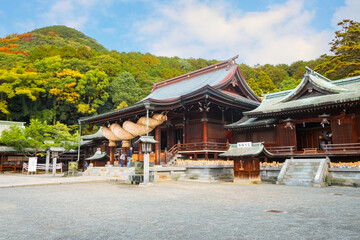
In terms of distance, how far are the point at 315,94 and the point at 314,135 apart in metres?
4.41

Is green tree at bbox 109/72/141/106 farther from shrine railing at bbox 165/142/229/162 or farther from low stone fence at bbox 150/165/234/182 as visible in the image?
low stone fence at bbox 150/165/234/182

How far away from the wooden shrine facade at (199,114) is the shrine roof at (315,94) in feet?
10.6

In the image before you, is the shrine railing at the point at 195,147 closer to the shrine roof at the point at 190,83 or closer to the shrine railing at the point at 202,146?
the shrine railing at the point at 202,146

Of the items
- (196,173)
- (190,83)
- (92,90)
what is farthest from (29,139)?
(196,173)

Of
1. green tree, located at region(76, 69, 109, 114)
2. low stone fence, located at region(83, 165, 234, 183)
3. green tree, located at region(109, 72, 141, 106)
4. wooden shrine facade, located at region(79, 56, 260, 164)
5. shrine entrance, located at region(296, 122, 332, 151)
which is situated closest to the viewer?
low stone fence, located at region(83, 165, 234, 183)

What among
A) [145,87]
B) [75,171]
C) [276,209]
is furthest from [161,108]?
[145,87]

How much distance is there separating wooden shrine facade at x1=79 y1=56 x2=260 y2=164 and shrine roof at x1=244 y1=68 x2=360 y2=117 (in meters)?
3.23

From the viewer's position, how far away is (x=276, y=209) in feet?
25.7

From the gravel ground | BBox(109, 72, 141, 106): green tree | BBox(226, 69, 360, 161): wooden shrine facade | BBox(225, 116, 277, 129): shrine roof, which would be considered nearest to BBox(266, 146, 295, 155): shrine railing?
BBox(226, 69, 360, 161): wooden shrine facade

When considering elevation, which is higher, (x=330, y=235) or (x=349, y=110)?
(x=349, y=110)

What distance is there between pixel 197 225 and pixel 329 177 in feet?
42.2

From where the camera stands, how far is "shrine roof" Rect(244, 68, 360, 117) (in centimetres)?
1775

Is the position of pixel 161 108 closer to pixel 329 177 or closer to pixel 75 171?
pixel 75 171

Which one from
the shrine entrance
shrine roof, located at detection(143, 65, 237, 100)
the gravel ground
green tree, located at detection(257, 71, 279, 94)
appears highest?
green tree, located at detection(257, 71, 279, 94)
